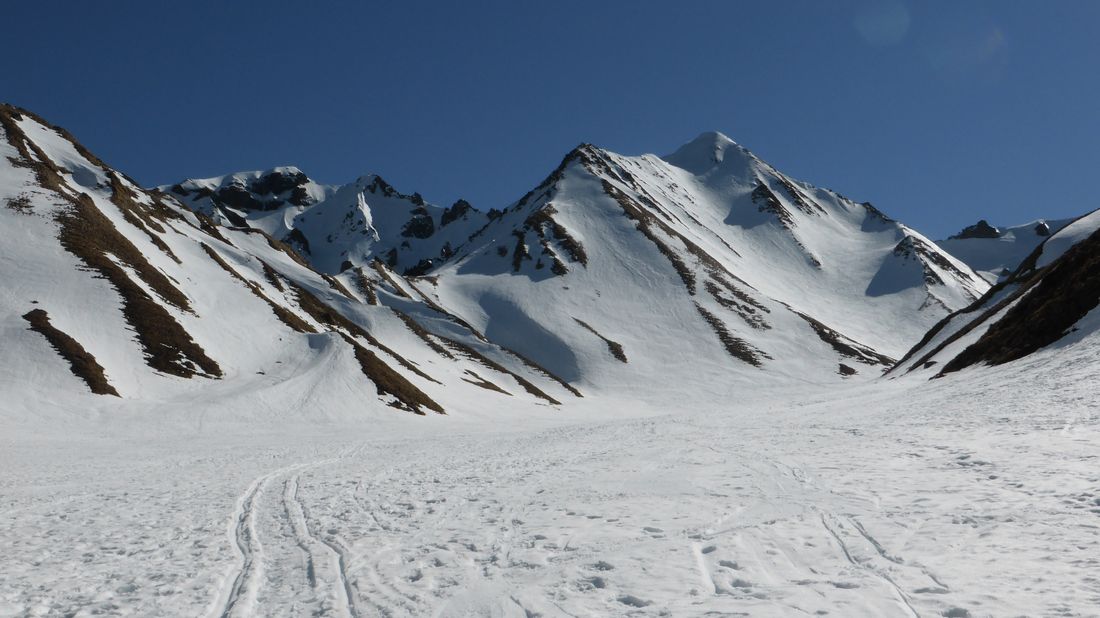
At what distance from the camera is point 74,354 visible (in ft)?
143

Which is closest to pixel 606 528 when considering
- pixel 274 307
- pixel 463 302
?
pixel 274 307

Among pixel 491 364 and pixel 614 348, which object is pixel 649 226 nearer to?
pixel 614 348

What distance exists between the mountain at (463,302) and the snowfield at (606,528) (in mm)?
29388

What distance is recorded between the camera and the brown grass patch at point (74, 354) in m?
41.3

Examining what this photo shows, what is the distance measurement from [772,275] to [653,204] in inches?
1482

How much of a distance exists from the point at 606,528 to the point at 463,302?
113 m

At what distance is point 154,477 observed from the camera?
65.2 ft

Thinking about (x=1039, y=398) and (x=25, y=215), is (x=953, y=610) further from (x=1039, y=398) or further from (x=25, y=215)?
(x=25, y=215)

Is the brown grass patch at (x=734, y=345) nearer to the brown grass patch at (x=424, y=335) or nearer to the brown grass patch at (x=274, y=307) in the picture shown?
the brown grass patch at (x=424, y=335)

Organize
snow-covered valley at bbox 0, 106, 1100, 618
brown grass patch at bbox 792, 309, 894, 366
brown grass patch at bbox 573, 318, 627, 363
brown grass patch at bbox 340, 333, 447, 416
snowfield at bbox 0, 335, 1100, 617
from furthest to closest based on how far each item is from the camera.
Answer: brown grass patch at bbox 792, 309, 894, 366 < brown grass patch at bbox 573, 318, 627, 363 < brown grass patch at bbox 340, 333, 447, 416 < snow-covered valley at bbox 0, 106, 1100, 618 < snowfield at bbox 0, 335, 1100, 617

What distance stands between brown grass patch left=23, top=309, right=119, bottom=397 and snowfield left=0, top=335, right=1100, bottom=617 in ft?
65.2

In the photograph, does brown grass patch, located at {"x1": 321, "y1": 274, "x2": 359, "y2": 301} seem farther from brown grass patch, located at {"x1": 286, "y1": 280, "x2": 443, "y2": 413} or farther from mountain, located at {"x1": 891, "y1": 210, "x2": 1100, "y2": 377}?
mountain, located at {"x1": 891, "y1": 210, "x2": 1100, "y2": 377}

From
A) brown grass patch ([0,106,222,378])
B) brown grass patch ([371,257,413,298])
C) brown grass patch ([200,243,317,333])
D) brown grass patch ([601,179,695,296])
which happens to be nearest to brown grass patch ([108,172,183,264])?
brown grass patch ([200,243,317,333])

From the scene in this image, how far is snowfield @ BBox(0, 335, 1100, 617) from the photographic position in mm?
8109
